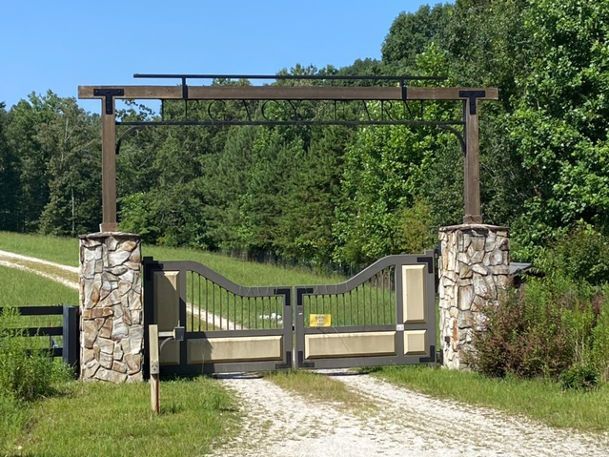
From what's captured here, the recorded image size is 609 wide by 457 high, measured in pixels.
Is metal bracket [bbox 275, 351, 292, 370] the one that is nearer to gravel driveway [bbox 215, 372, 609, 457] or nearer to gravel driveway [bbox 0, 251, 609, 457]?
gravel driveway [bbox 0, 251, 609, 457]

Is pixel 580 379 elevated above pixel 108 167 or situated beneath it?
situated beneath

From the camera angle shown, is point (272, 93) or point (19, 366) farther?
point (272, 93)

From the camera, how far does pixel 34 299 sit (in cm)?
2547

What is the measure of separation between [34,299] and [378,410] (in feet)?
60.0

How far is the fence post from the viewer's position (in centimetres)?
1221

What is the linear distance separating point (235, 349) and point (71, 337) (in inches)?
104

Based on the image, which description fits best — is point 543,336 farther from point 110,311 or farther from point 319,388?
point 110,311

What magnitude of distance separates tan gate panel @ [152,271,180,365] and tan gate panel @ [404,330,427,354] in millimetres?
3970

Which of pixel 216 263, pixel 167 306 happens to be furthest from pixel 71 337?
pixel 216 263

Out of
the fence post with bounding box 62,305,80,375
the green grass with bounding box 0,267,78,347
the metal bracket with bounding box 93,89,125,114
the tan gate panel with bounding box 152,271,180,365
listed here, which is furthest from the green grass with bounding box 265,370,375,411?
the green grass with bounding box 0,267,78,347

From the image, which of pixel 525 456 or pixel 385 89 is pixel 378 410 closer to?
pixel 525 456

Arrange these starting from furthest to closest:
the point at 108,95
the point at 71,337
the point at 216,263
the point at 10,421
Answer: the point at 216,263 → the point at 108,95 → the point at 71,337 → the point at 10,421

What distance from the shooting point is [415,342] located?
44.8ft

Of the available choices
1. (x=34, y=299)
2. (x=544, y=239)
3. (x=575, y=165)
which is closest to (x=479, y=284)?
(x=575, y=165)
